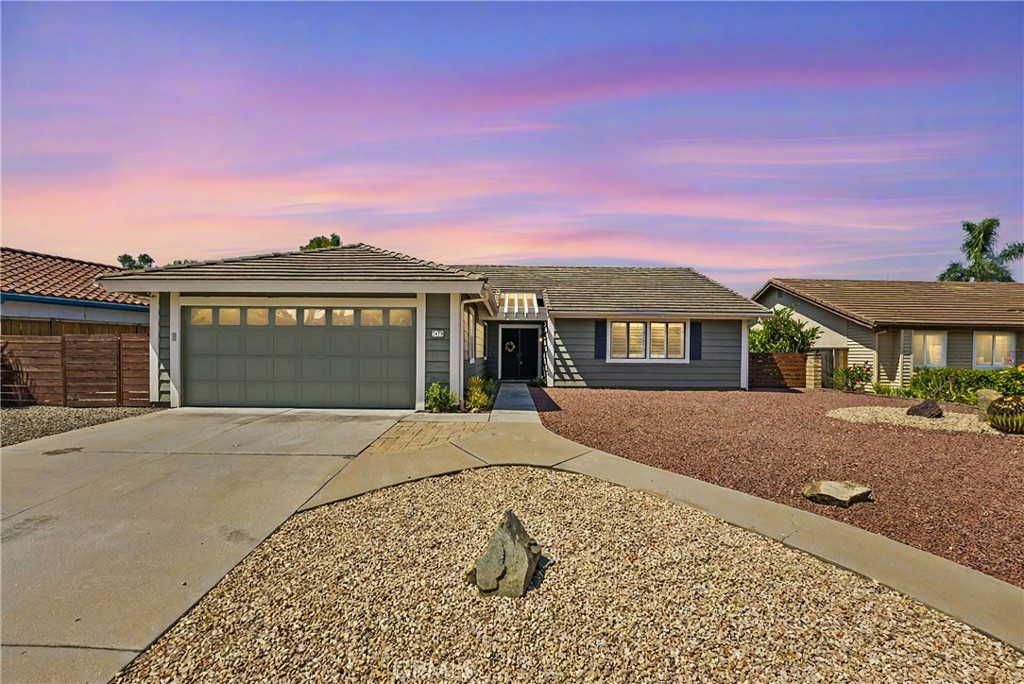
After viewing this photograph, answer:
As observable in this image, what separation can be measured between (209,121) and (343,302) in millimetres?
4085

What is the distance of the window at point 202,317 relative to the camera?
34.1 ft

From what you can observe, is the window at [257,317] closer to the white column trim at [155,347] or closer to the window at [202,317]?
the window at [202,317]

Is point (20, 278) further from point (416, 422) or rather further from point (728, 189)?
point (728, 189)

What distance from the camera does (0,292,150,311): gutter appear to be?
12.9 meters

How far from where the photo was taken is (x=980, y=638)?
2.82 m

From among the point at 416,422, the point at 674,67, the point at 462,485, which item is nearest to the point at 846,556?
the point at 462,485

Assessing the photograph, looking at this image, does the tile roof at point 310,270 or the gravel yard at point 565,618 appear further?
the tile roof at point 310,270

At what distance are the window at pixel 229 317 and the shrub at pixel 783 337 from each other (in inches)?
713

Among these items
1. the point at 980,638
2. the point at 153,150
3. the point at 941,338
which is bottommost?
the point at 980,638

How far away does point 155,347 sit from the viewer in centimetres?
1040

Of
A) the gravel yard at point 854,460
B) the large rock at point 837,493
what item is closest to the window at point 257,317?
the gravel yard at point 854,460

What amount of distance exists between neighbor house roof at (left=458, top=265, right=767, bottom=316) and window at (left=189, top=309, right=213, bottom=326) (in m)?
8.40

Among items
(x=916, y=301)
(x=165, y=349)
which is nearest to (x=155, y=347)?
(x=165, y=349)

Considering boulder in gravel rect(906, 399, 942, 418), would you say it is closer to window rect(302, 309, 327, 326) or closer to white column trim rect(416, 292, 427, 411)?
white column trim rect(416, 292, 427, 411)
